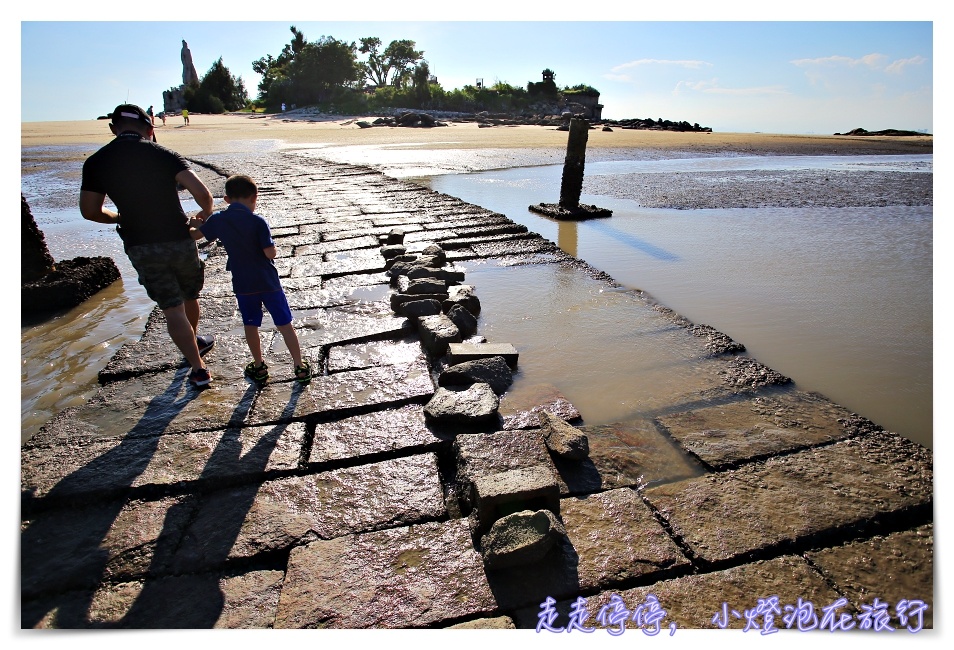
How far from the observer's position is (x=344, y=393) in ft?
10.7

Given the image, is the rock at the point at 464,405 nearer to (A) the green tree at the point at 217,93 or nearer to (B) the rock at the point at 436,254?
(B) the rock at the point at 436,254

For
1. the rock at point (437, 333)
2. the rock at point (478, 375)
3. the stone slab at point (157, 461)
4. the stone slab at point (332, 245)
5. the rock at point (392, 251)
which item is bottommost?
the stone slab at point (157, 461)

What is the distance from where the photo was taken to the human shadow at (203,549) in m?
1.85

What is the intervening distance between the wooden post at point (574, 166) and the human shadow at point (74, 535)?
26.5 feet

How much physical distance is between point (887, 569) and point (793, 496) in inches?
16.2

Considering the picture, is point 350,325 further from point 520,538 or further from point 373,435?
point 520,538

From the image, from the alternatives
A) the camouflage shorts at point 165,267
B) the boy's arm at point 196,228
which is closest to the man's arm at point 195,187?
the boy's arm at point 196,228

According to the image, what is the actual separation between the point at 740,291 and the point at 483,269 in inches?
108

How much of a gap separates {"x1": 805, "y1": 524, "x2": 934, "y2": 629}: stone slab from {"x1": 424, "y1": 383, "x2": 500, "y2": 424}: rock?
1.56 metres

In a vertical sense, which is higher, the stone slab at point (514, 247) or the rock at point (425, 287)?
the stone slab at point (514, 247)

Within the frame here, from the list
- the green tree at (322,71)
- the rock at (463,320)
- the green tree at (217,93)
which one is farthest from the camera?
the green tree at (322,71)

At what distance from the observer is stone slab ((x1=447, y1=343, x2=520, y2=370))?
3.53 meters

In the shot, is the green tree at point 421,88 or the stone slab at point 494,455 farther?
the green tree at point 421,88

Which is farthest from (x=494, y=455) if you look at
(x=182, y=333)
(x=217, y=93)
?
(x=217, y=93)
